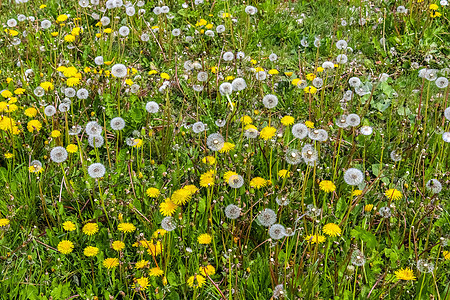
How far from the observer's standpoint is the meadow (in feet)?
6.71

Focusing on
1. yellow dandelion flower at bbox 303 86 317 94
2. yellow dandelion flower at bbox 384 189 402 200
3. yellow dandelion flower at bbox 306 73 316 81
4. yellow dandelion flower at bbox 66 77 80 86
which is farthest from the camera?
yellow dandelion flower at bbox 306 73 316 81

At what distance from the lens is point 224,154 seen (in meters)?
2.65

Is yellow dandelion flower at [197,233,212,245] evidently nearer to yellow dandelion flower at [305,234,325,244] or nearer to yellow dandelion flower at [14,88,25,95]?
yellow dandelion flower at [305,234,325,244]

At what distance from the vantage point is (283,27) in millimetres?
3900

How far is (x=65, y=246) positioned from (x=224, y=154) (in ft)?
3.28

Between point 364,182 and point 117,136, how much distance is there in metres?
1.46

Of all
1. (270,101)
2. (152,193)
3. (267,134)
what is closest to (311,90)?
(270,101)

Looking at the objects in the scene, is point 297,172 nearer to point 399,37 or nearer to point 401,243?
point 401,243

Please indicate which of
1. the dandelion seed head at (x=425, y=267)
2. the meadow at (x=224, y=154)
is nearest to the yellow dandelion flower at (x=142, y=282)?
the meadow at (x=224, y=154)

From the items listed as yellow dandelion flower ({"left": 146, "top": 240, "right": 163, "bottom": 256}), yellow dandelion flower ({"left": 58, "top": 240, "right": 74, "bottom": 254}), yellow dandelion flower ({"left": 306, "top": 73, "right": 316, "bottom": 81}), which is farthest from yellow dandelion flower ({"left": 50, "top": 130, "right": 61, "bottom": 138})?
yellow dandelion flower ({"left": 306, "top": 73, "right": 316, "bottom": 81})

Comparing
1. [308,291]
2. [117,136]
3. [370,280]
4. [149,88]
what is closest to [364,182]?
[370,280]

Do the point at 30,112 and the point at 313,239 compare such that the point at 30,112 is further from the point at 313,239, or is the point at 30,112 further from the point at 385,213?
the point at 385,213

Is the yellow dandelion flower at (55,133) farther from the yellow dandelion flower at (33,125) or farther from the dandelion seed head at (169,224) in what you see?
the dandelion seed head at (169,224)

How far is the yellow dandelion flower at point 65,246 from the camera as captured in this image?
2096mm
